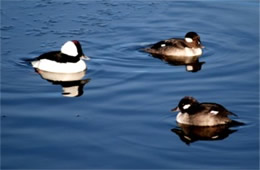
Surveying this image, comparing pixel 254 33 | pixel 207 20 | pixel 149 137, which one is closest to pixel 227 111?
pixel 149 137

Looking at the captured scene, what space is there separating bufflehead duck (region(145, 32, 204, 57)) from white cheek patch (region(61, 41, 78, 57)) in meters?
2.08

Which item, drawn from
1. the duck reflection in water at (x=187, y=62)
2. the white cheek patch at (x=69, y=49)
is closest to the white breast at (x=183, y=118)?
the duck reflection in water at (x=187, y=62)

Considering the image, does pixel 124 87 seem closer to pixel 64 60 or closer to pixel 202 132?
pixel 64 60

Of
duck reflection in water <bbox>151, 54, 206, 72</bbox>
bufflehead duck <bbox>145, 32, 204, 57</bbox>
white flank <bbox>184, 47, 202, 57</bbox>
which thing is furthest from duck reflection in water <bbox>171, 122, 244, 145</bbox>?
white flank <bbox>184, 47, 202, 57</bbox>

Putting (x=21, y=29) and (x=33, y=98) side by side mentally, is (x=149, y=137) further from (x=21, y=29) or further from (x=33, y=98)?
(x=21, y=29)

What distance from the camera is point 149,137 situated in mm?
11477

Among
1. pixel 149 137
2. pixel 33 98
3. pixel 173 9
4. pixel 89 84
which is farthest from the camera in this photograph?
pixel 173 9

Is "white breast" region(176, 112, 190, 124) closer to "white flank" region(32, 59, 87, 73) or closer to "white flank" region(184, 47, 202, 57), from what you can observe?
"white flank" region(32, 59, 87, 73)

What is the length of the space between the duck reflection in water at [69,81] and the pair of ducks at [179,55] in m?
0.15

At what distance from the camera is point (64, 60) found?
15898mm

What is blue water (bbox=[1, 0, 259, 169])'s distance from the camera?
10.8 metres

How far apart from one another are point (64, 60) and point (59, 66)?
0.20 meters

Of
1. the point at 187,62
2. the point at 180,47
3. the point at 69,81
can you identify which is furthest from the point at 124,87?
the point at 180,47

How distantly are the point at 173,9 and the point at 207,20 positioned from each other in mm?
1486
